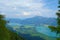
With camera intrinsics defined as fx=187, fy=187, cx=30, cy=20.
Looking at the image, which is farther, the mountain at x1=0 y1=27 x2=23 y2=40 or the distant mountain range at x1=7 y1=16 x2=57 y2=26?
the distant mountain range at x1=7 y1=16 x2=57 y2=26

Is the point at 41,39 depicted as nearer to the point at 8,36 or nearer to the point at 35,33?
the point at 35,33

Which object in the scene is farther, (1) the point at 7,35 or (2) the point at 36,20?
(2) the point at 36,20

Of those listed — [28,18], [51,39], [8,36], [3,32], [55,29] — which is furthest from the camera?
[28,18]

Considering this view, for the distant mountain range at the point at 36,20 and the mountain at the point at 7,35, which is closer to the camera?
the mountain at the point at 7,35

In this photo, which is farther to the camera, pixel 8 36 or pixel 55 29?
pixel 8 36

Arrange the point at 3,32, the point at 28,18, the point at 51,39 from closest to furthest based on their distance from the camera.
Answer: the point at 3,32 < the point at 51,39 < the point at 28,18

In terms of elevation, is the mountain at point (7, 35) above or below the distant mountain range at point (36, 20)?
below

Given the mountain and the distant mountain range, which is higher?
the distant mountain range

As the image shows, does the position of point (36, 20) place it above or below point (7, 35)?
above

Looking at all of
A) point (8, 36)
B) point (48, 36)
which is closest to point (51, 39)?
point (48, 36)

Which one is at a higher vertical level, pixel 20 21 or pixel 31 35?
pixel 20 21
